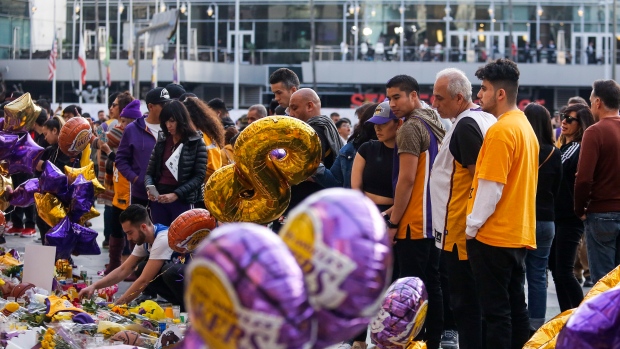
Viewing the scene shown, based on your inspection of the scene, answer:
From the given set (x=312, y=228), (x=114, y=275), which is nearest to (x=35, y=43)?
(x=114, y=275)

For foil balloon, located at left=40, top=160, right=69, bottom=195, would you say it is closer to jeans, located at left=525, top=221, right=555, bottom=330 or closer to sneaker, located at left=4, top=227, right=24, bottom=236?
jeans, located at left=525, top=221, right=555, bottom=330

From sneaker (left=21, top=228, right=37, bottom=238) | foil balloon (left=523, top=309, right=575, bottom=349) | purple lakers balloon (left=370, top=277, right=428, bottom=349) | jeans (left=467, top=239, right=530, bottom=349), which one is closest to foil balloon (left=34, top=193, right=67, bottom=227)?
jeans (left=467, top=239, right=530, bottom=349)

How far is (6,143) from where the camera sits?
802 cm

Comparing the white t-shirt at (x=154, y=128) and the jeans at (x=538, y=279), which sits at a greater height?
the white t-shirt at (x=154, y=128)

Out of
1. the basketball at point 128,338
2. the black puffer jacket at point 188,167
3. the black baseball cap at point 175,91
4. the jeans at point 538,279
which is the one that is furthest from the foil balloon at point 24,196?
the jeans at point 538,279

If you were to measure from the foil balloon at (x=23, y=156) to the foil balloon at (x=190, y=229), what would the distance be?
329 cm

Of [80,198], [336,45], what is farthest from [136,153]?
[336,45]

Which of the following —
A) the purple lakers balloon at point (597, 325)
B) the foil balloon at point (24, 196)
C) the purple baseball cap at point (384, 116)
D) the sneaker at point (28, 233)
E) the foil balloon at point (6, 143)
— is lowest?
the sneaker at point (28, 233)

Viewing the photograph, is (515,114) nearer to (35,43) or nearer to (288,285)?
(288,285)

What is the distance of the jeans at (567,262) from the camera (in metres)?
7.19

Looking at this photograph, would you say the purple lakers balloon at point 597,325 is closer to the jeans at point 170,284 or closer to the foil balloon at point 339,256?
the foil balloon at point 339,256

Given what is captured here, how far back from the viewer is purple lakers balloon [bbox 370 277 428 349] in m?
4.42

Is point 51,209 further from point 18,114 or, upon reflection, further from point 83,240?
point 18,114

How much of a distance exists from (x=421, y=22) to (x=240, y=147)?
48.6 meters
